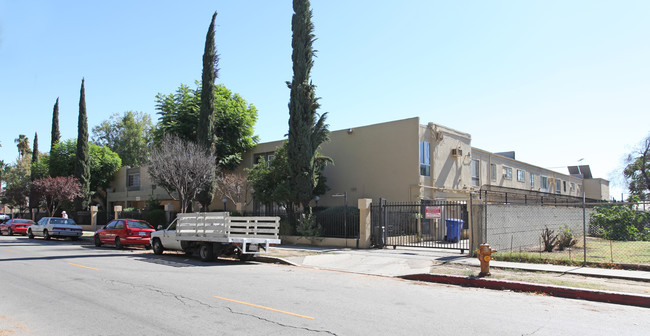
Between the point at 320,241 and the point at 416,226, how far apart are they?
4.85 meters

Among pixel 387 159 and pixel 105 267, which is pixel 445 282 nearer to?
pixel 105 267

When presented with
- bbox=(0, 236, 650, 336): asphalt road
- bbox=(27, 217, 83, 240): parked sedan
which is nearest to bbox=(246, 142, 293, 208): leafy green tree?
bbox=(27, 217, 83, 240): parked sedan

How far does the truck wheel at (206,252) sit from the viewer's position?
14984 mm

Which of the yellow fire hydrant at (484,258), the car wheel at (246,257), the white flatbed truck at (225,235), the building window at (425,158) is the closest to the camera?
the yellow fire hydrant at (484,258)

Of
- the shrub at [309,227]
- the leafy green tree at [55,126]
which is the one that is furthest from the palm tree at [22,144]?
the shrub at [309,227]

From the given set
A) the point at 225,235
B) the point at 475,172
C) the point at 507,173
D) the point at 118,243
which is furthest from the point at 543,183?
the point at 118,243

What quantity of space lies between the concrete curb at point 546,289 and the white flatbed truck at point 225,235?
5263 millimetres

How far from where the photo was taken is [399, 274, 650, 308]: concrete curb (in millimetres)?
8508

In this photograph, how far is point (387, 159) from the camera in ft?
80.5

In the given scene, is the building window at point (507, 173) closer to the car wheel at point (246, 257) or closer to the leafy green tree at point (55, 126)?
the car wheel at point (246, 257)

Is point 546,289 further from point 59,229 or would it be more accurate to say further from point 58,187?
point 58,187

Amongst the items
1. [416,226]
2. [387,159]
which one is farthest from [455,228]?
[387,159]

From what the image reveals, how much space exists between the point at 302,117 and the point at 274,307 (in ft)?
52.1

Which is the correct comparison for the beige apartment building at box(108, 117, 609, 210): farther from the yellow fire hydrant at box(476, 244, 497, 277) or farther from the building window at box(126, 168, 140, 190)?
the building window at box(126, 168, 140, 190)
